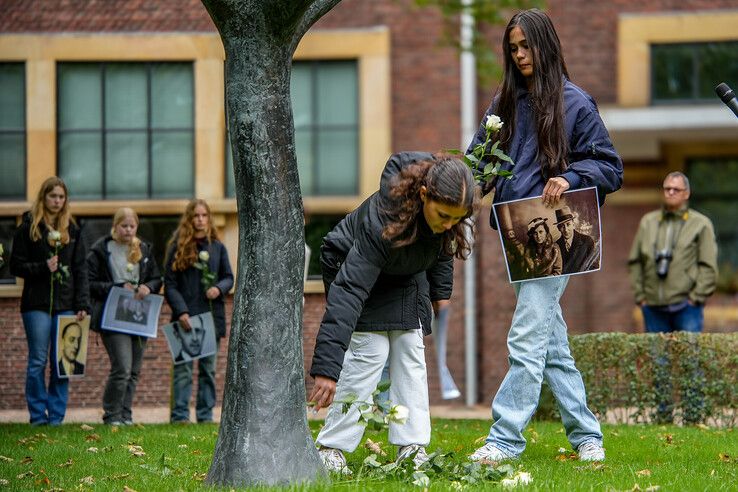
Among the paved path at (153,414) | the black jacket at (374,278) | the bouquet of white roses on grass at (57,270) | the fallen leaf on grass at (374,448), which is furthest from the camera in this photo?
the paved path at (153,414)

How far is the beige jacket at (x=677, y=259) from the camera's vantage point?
1116 cm

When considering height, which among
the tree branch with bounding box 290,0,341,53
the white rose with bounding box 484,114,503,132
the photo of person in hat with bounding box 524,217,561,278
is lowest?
the photo of person in hat with bounding box 524,217,561,278

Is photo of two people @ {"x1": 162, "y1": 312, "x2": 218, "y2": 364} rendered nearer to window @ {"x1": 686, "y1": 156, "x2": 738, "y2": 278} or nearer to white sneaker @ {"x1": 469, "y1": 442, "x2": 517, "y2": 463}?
white sneaker @ {"x1": 469, "y1": 442, "x2": 517, "y2": 463}

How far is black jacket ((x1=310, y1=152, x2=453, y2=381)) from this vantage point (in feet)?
17.3

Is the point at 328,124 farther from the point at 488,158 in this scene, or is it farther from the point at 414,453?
the point at 414,453

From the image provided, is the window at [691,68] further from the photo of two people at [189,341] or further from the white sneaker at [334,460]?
the white sneaker at [334,460]

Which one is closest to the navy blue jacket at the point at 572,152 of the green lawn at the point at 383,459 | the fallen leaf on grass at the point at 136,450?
the green lawn at the point at 383,459

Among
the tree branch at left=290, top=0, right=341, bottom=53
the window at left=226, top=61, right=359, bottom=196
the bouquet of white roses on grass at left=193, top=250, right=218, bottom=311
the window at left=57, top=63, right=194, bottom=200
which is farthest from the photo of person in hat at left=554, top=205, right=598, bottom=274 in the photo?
the window at left=57, top=63, right=194, bottom=200

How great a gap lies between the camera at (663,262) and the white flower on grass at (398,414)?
250 inches

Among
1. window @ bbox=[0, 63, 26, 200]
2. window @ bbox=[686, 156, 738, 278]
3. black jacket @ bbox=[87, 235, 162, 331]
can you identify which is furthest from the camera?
window @ bbox=[686, 156, 738, 278]

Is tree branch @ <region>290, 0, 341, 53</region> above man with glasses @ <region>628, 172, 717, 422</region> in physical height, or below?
above

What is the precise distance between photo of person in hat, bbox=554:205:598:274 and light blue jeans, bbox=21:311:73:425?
5.42 meters

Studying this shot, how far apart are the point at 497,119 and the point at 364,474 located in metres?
1.84

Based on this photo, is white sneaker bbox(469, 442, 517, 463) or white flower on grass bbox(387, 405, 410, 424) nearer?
white flower on grass bbox(387, 405, 410, 424)
